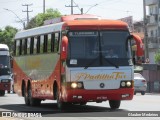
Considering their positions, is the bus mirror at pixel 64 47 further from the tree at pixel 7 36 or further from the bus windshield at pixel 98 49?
the tree at pixel 7 36

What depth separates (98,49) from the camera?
24.0 m

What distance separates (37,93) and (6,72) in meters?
15.7

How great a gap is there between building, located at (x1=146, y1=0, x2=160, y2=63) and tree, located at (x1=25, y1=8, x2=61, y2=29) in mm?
26104

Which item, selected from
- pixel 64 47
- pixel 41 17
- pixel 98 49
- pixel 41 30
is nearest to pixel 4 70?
pixel 41 30

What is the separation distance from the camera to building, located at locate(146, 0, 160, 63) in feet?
312

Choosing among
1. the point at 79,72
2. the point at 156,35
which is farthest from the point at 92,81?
the point at 156,35

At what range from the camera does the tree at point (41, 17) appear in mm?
122875

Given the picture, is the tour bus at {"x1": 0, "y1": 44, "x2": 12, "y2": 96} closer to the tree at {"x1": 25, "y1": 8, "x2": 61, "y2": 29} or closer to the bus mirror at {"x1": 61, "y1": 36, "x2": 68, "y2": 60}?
the bus mirror at {"x1": 61, "y1": 36, "x2": 68, "y2": 60}

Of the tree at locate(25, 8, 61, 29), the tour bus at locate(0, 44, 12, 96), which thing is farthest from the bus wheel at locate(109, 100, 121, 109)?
the tree at locate(25, 8, 61, 29)

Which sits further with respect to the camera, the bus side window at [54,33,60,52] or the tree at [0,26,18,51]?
the tree at [0,26,18,51]

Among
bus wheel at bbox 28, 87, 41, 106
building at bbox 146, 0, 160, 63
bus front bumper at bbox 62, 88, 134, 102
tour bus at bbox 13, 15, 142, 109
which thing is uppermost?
building at bbox 146, 0, 160, 63

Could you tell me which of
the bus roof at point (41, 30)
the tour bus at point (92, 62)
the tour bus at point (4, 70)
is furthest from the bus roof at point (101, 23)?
the tour bus at point (4, 70)

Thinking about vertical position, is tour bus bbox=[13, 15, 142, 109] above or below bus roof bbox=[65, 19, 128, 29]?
below

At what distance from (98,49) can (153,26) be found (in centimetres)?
7443
